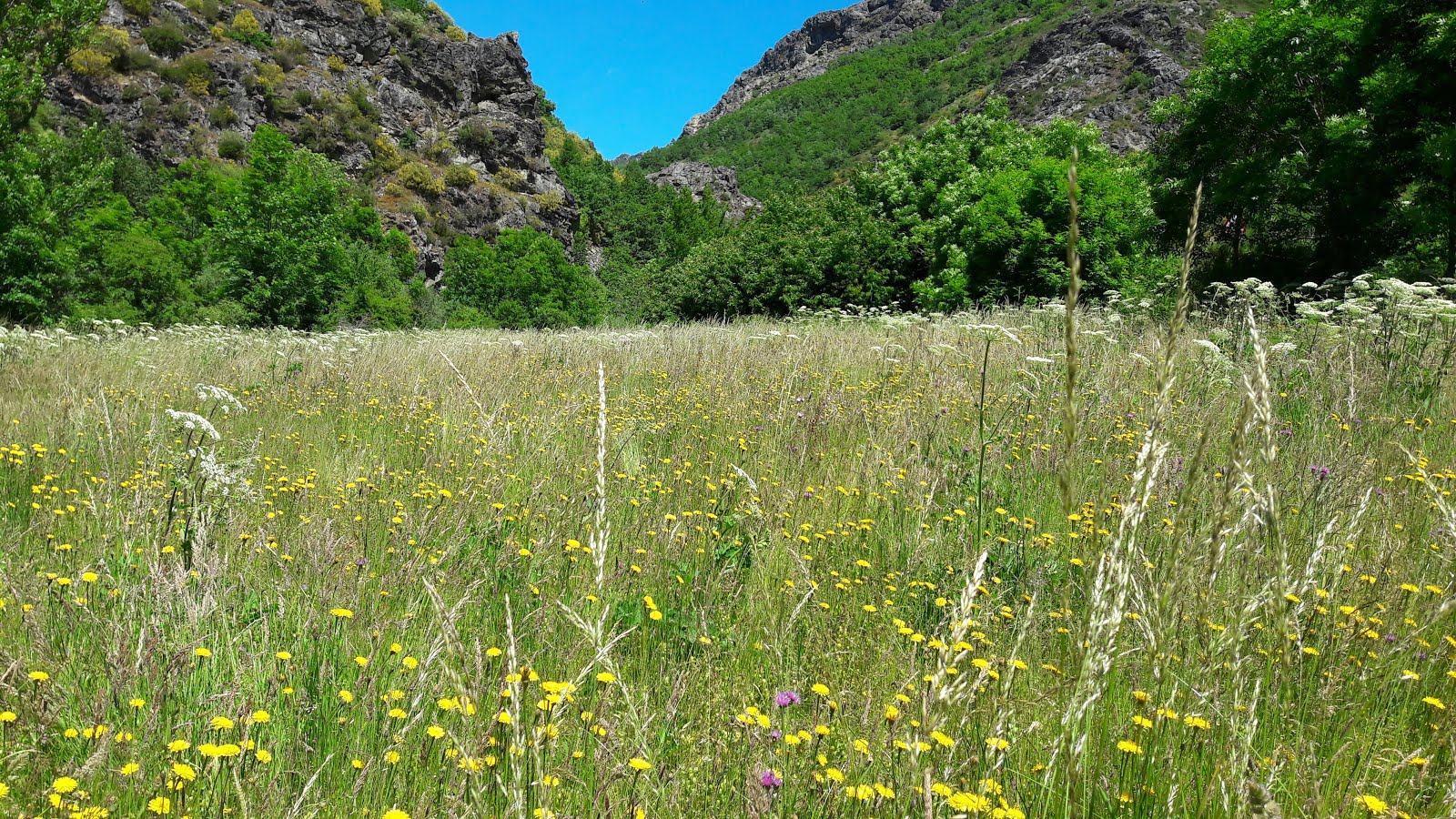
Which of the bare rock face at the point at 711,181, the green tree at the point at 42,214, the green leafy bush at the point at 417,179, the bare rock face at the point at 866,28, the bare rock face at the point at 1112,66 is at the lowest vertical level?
the green tree at the point at 42,214

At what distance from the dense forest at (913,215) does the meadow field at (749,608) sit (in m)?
2.01

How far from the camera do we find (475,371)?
6922mm

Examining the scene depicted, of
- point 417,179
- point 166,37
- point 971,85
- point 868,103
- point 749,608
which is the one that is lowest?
point 749,608

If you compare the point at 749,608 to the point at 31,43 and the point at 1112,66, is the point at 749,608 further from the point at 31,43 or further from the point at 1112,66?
the point at 1112,66

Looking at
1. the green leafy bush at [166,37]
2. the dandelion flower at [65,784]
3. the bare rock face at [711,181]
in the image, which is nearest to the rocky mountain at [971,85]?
the bare rock face at [711,181]

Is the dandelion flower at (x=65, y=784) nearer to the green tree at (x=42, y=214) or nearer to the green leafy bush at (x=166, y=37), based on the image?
the green tree at (x=42, y=214)

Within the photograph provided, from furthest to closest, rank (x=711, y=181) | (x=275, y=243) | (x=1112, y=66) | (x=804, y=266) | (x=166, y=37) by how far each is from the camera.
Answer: (x=711, y=181) → (x=1112, y=66) → (x=166, y=37) → (x=804, y=266) → (x=275, y=243)

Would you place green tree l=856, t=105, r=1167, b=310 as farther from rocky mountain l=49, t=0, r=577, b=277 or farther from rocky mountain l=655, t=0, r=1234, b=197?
rocky mountain l=49, t=0, r=577, b=277

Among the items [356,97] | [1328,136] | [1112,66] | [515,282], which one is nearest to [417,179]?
[356,97]

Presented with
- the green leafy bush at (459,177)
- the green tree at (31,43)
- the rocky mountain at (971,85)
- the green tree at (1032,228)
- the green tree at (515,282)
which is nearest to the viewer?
the green tree at (31,43)

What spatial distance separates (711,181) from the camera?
10238 cm

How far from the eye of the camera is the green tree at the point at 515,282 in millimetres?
36375

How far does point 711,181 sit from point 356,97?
195 feet

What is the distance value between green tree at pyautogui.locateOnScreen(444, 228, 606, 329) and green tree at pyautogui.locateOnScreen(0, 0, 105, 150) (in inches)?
1007
